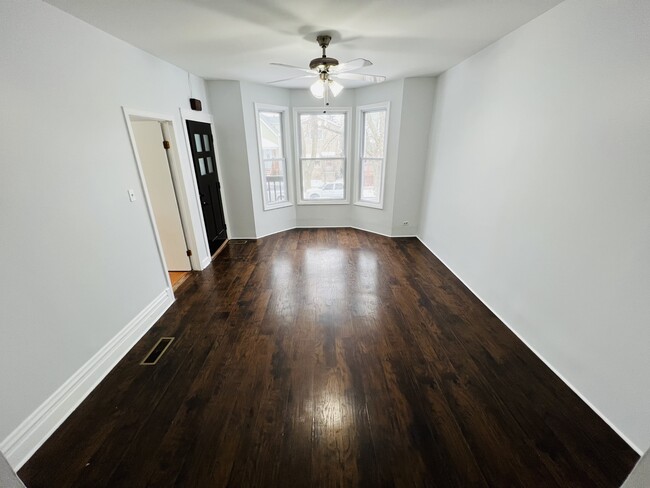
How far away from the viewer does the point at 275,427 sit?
1.64 meters

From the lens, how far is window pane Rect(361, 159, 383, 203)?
486 centimetres

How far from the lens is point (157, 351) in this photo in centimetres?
229

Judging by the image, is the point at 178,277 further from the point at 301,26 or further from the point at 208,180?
the point at 301,26

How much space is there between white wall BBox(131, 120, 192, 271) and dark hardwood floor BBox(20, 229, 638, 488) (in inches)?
40.9

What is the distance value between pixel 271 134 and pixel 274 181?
0.83m

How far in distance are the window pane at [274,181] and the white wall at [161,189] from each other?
1710mm

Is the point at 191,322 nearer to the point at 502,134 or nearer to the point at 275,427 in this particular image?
the point at 275,427

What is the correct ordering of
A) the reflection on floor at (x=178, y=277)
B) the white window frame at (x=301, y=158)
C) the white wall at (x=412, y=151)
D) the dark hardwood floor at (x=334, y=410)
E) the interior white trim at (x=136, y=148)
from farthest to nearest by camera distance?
the white window frame at (x=301, y=158), the white wall at (x=412, y=151), the reflection on floor at (x=178, y=277), the interior white trim at (x=136, y=148), the dark hardwood floor at (x=334, y=410)

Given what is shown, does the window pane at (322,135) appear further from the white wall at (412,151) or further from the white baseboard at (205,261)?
the white baseboard at (205,261)

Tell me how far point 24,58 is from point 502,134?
3.57 m

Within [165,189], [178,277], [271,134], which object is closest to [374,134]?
[271,134]

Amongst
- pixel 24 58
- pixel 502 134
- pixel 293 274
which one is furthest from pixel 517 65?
pixel 24 58

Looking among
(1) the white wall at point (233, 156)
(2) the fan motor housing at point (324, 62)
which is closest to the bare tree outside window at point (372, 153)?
(1) the white wall at point (233, 156)

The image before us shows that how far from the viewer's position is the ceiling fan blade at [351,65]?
2.17 metres
